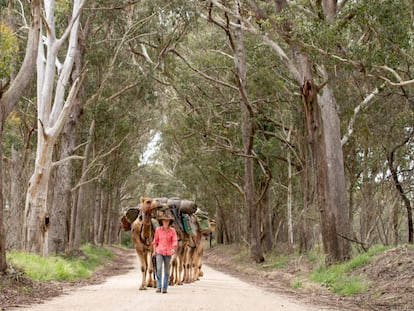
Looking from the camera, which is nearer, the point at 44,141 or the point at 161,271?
the point at 161,271

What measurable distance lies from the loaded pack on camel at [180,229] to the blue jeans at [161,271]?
0.64 metres

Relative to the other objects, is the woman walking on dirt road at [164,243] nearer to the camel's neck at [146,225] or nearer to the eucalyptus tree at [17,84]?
the camel's neck at [146,225]

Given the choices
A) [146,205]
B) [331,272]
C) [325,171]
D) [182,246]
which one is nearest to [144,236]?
[146,205]

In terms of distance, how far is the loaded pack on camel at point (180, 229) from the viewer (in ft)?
39.6

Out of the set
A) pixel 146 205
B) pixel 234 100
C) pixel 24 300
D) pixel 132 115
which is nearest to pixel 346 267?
pixel 146 205

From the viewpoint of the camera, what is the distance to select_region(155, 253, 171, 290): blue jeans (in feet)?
36.7

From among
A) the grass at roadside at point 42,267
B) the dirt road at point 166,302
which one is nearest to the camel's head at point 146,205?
the dirt road at point 166,302

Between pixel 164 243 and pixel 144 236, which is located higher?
pixel 144 236

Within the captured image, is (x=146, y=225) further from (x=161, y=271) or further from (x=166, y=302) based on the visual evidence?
(x=166, y=302)

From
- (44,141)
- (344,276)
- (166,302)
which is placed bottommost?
(166,302)

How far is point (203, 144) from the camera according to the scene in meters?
33.0

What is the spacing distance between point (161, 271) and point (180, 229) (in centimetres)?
238

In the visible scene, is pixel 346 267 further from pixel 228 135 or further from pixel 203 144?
pixel 203 144

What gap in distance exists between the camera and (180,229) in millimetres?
13859
